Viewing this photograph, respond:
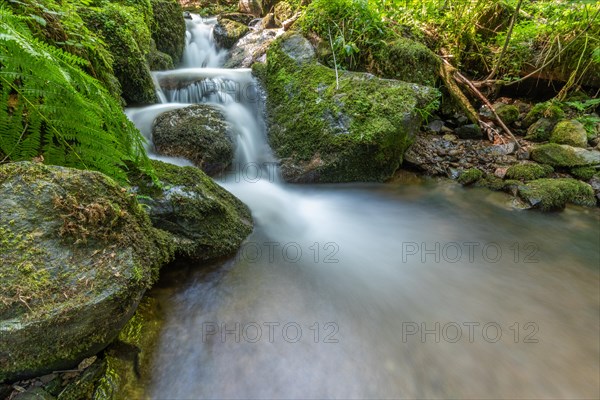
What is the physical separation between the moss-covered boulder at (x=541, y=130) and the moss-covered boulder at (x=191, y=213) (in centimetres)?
560

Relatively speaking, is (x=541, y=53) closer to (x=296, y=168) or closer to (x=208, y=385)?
Answer: (x=296, y=168)

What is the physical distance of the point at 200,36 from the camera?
28.5ft

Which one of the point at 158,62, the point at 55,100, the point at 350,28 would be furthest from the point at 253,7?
the point at 55,100

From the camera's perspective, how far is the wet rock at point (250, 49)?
284 inches

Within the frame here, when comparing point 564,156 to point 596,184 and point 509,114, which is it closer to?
point 596,184

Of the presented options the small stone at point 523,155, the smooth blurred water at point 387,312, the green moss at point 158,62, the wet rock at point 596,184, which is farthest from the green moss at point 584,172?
the green moss at point 158,62

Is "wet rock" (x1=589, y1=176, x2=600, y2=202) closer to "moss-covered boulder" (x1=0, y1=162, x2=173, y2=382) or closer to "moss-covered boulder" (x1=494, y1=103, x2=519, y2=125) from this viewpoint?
"moss-covered boulder" (x1=494, y1=103, x2=519, y2=125)

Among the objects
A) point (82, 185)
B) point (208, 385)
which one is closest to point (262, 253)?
point (208, 385)

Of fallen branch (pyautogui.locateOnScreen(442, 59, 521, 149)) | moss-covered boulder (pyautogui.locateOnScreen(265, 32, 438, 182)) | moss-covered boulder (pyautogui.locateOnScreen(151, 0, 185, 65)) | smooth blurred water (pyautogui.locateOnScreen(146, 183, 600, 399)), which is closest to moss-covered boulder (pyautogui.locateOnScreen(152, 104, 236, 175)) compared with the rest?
smooth blurred water (pyautogui.locateOnScreen(146, 183, 600, 399))

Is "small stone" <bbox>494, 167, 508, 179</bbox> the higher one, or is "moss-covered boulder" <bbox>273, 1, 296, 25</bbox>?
"moss-covered boulder" <bbox>273, 1, 296, 25</bbox>

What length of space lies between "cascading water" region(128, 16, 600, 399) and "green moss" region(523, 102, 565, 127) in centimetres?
234

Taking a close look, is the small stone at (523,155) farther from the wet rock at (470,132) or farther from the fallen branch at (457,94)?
the fallen branch at (457,94)

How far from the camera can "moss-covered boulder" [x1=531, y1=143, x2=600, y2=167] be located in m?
4.59

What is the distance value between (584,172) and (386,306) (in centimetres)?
440
